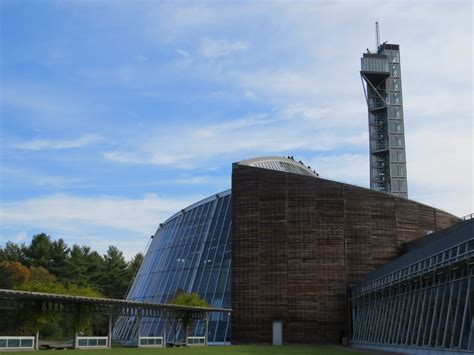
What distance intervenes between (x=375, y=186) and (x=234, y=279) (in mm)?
35428

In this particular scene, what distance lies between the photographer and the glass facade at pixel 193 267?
5309 cm

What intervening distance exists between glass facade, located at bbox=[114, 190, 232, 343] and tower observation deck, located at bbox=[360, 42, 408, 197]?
2821 cm

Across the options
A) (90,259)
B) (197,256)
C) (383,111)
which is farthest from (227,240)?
(90,259)

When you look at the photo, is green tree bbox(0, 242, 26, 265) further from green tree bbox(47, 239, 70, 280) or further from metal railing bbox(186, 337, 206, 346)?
metal railing bbox(186, 337, 206, 346)

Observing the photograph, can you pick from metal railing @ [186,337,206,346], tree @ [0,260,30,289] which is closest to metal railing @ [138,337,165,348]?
metal railing @ [186,337,206,346]

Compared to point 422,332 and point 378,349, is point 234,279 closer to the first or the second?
point 378,349

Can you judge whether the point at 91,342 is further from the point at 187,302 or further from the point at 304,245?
the point at 304,245

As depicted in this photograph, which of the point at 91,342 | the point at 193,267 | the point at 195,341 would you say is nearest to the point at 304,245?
the point at 193,267

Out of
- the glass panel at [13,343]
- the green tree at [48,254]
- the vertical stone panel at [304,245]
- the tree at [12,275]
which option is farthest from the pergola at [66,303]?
the green tree at [48,254]

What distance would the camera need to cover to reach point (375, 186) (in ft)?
267

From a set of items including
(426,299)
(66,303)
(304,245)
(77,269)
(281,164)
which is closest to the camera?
(426,299)

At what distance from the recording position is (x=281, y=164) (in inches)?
2936

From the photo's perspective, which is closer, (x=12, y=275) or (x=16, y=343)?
(x=16, y=343)

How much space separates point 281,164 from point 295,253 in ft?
77.5
